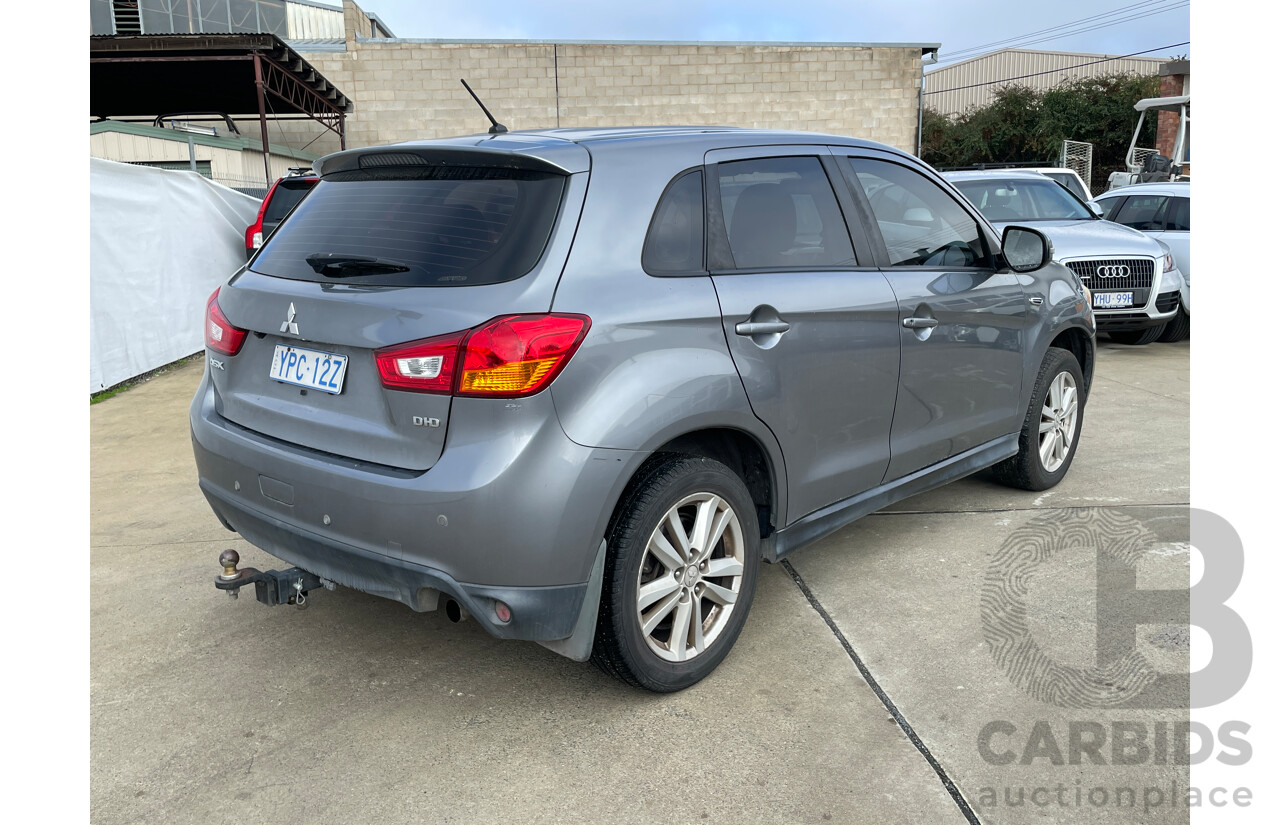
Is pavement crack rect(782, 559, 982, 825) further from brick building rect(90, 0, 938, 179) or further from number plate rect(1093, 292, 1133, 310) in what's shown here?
brick building rect(90, 0, 938, 179)

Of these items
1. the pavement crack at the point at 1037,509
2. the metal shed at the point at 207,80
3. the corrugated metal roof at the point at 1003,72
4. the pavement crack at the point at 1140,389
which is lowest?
the pavement crack at the point at 1037,509

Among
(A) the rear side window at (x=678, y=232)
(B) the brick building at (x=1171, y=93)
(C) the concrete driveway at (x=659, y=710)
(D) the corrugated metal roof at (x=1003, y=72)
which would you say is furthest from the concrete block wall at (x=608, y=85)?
(D) the corrugated metal roof at (x=1003, y=72)

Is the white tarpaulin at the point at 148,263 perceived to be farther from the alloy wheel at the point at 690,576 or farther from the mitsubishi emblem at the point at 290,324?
the alloy wheel at the point at 690,576

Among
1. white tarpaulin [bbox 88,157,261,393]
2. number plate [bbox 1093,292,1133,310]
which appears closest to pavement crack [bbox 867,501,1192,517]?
number plate [bbox 1093,292,1133,310]

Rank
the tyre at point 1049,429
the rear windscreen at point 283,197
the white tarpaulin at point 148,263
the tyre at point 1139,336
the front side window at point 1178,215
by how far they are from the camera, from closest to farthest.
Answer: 1. the tyre at point 1049,429
2. the white tarpaulin at point 148,263
3. the tyre at point 1139,336
4. the front side window at point 1178,215
5. the rear windscreen at point 283,197

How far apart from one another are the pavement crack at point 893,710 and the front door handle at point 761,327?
1.10 metres

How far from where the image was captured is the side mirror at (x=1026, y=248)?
167 inches

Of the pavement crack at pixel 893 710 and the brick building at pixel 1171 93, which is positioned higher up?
the brick building at pixel 1171 93

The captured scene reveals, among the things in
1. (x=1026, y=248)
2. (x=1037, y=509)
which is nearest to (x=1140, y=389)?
(x=1037, y=509)

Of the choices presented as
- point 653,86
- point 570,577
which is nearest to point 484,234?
point 570,577

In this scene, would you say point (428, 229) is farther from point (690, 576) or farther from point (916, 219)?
point (916, 219)

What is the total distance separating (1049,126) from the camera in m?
41.0

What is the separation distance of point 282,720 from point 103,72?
21695mm

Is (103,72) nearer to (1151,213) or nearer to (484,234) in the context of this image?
(1151,213)
